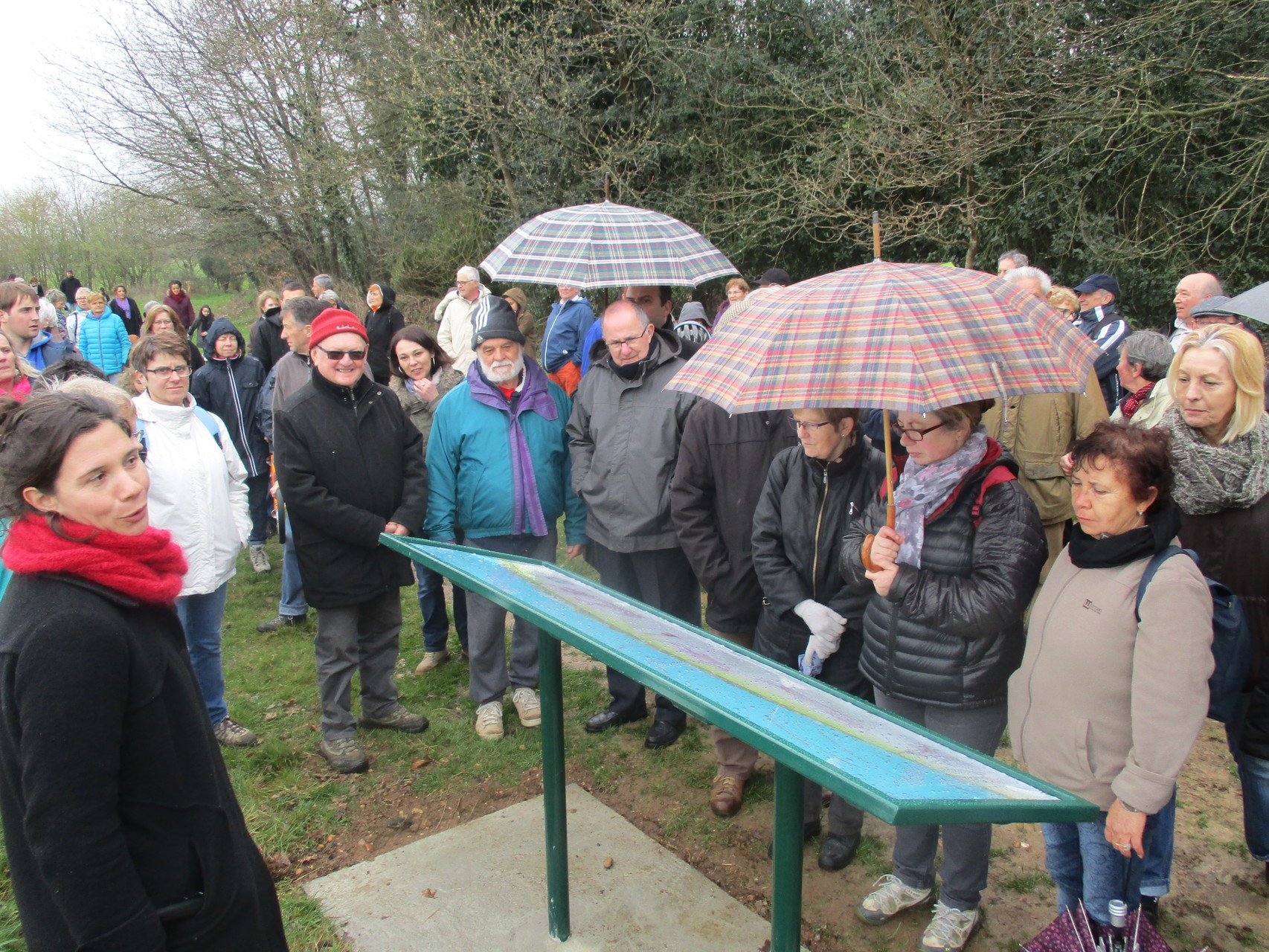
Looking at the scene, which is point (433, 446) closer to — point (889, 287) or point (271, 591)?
point (889, 287)

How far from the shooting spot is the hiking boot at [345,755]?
13.6ft

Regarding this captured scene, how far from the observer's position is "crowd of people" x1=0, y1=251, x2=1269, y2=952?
174 cm

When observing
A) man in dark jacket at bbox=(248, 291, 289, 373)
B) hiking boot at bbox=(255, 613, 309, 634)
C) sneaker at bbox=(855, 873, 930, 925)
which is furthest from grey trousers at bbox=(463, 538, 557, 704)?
man in dark jacket at bbox=(248, 291, 289, 373)

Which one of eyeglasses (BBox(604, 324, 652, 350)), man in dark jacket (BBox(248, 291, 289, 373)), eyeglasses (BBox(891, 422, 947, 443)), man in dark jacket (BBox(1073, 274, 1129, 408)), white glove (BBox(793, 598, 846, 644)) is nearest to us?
eyeglasses (BBox(891, 422, 947, 443))

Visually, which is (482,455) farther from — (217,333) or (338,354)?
(217,333)

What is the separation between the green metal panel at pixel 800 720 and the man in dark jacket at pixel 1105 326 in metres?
4.31

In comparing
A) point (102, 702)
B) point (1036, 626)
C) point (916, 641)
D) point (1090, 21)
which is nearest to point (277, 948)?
point (102, 702)

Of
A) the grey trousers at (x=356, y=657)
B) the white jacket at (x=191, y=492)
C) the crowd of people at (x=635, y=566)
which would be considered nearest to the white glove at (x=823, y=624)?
the crowd of people at (x=635, y=566)

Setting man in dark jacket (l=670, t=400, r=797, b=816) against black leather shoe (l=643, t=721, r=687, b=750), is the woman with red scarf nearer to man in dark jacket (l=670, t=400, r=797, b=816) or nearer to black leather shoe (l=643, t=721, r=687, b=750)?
man in dark jacket (l=670, t=400, r=797, b=816)

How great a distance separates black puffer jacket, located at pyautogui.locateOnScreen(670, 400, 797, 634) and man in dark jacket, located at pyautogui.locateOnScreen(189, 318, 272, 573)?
169 inches

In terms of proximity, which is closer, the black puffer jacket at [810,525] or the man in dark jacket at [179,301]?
the black puffer jacket at [810,525]

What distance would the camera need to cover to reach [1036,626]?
100 inches

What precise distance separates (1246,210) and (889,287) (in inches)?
337

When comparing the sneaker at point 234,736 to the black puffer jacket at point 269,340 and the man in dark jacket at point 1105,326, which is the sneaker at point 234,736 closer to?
the black puffer jacket at point 269,340
